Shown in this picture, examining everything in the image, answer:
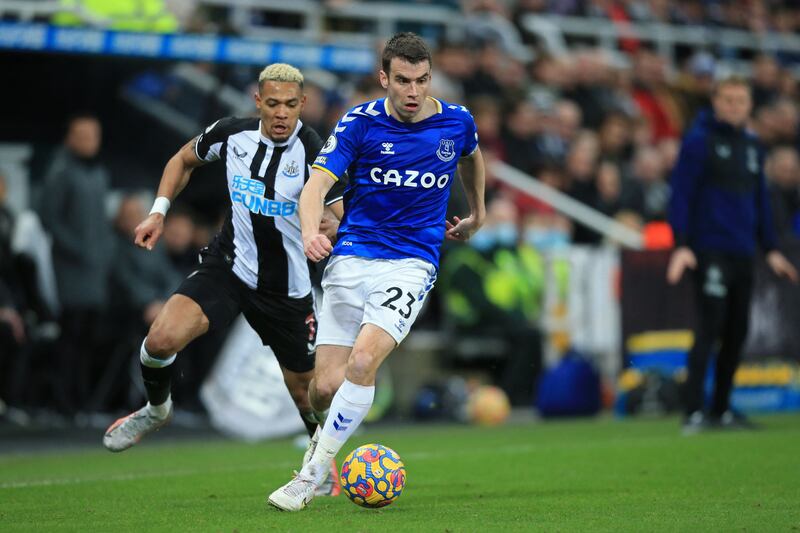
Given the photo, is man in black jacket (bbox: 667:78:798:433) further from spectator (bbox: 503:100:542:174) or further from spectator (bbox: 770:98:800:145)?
spectator (bbox: 770:98:800:145)

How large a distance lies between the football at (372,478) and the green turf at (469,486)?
10 centimetres

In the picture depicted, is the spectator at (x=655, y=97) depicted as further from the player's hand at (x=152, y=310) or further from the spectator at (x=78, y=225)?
the spectator at (x=78, y=225)

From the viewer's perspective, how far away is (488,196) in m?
17.1

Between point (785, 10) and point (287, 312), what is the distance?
21199 mm

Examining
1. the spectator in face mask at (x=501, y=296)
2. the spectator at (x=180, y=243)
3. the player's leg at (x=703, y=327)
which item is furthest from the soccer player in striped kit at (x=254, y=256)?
the spectator in face mask at (x=501, y=296)

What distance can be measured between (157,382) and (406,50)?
8.41 feet

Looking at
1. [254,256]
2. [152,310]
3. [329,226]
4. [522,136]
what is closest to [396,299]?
[329,226]

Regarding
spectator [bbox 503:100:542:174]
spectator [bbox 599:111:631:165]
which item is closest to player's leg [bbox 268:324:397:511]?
spectator [bbox 503:100:542:174]

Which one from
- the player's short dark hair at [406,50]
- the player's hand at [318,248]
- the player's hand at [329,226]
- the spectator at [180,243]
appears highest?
the player's short dark hair at [406,50]

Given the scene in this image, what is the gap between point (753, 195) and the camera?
12.2 meters

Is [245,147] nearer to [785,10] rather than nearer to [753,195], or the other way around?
[753,195]

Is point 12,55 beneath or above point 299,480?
above

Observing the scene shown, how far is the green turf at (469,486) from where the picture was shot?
21.8 feet

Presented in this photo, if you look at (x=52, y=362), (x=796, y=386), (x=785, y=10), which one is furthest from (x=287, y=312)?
(x=785, y=10)
